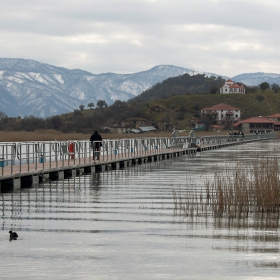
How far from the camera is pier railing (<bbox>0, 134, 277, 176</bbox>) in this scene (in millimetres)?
30766

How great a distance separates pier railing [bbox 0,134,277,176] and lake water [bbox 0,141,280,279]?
23.3 feet

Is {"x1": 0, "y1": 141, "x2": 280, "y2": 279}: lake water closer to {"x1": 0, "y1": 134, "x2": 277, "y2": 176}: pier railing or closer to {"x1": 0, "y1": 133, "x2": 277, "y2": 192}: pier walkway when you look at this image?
{"x1": 0, "y1": 133, "x2": 277, "y2": 192}: pier walkway

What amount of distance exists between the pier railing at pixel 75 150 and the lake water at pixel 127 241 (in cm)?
711

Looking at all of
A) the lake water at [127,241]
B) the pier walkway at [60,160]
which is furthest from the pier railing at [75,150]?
the lake water at [127,241]

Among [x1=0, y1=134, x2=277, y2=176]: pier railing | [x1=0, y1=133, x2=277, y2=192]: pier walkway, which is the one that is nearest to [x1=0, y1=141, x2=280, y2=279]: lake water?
[x1=0, y1=133, x2=277, y2=192]: pier walkway

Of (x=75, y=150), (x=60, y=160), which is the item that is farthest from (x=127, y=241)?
(x=75, y=150)

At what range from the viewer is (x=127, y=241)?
48.5ft

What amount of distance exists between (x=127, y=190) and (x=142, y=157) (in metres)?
21.8

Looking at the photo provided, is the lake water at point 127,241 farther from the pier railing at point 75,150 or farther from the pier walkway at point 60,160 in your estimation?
the pier railing at point 75,150

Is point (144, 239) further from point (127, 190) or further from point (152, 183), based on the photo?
point (152, 183)

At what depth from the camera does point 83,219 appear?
18.1 metres

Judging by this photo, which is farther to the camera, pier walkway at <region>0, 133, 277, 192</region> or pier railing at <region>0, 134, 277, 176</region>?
pier railing at <region>0, 134, 277, 176</region>

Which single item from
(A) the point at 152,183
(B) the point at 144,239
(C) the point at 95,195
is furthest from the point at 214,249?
(A) the point at 152,183

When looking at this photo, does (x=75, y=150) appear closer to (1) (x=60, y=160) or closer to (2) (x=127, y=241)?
(1) (x=60, y=160)
